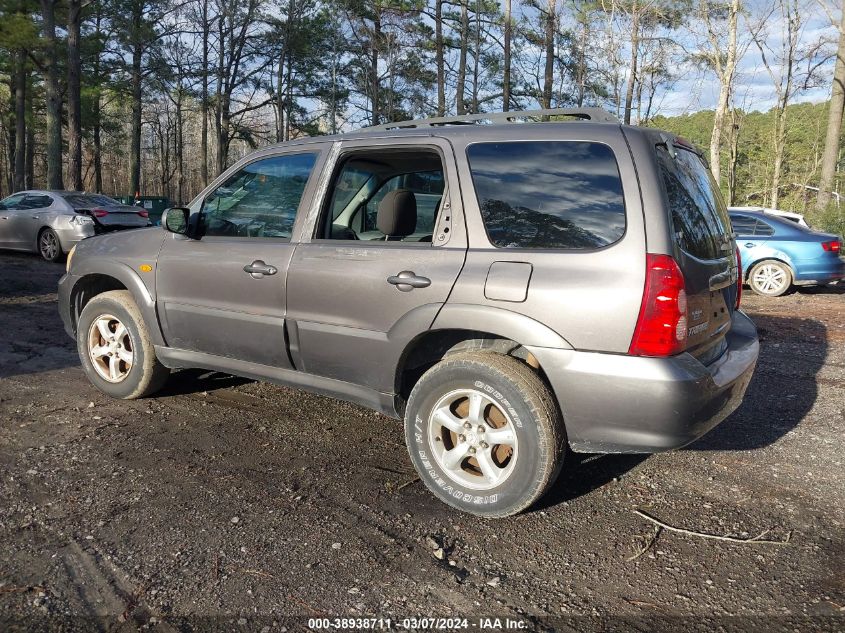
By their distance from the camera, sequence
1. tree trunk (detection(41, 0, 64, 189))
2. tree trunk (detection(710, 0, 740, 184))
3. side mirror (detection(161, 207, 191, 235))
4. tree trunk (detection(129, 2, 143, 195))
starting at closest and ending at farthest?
side mirror (detection(161, 207, 191, 235)), tree trunk (detection(41, 0, 64, 189)), tree trunk (detection(710, 0, 740, 184)), tree trunk (detection(129, 2, 143, 195))

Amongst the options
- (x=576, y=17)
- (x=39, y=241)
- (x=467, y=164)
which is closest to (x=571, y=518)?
(x=467, y=164)

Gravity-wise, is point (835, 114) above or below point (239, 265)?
above

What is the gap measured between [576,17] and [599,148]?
1198 inches

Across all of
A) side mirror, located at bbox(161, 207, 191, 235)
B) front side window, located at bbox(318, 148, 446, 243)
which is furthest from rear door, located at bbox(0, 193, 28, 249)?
front side window, located at bbox(318, 148, 446, 243)

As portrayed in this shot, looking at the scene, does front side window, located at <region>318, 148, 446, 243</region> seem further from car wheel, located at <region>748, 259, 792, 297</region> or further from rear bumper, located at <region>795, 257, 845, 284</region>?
rear bumper, located at <region>795, 257, 845, 284</region>

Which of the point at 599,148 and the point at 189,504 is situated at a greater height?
the point at 599,148

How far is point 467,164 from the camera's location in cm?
326

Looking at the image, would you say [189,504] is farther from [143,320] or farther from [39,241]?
[39,241]

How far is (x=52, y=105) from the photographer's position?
19625mm

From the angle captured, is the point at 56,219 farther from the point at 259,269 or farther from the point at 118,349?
the point at 259,269

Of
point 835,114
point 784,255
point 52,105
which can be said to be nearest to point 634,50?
point 835,114

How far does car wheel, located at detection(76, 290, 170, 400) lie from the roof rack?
7.35 ft

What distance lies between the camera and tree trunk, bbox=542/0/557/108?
26812 mm

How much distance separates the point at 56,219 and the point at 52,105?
378 inches
